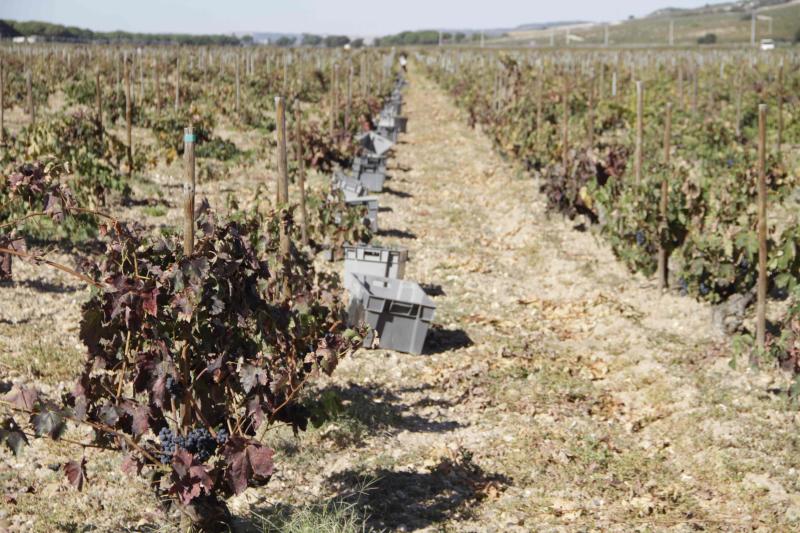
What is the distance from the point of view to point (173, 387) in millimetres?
4402

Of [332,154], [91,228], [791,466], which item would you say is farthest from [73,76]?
[791,466]

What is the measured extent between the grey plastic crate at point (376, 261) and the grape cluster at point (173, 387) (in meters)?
5.70

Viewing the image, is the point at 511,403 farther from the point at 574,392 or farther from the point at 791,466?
the point at 791,466

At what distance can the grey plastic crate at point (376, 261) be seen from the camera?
1016 cm

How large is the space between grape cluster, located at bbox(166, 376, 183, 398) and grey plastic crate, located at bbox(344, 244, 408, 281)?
5703 millimetres

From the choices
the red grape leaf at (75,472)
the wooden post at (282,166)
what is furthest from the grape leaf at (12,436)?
the wooden post at (282,166)

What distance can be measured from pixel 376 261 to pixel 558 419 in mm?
3524

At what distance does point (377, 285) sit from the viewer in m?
9.45

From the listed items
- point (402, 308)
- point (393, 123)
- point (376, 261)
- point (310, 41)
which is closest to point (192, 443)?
point (402, 308)

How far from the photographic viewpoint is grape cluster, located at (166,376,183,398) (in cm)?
439

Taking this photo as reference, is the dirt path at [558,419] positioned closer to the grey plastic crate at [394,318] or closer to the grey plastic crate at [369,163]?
the grey plastic crate at [394,318]

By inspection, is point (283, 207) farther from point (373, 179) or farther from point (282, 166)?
point (373, 179)

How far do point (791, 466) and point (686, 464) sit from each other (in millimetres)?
687

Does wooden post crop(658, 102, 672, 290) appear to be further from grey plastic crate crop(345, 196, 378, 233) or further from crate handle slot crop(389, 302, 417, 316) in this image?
grey plastic crate crop(345, 196, 378, 233)
